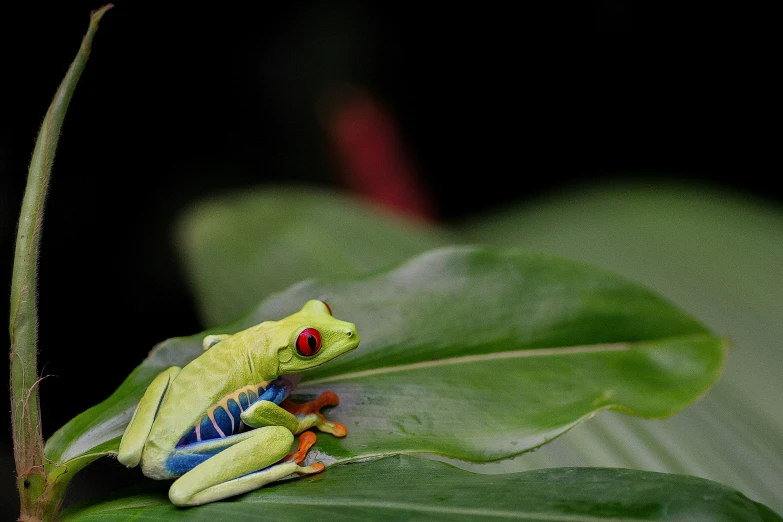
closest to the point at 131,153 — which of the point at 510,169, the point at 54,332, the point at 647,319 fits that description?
the point at 54,332

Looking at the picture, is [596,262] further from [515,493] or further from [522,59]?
[522,59]

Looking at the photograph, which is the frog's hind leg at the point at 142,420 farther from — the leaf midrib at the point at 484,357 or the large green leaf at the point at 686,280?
the large green leaf at the point at 686,280

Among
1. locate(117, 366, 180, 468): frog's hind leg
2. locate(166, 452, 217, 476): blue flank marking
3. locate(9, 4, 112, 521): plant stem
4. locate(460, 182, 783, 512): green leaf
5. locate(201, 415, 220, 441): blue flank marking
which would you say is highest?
locate(9, 4, 112, 521): plant stem

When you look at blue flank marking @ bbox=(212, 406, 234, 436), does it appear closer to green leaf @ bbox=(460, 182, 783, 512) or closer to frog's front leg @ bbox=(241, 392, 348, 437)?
frog's front leg @ bbox=(241, 392, 348, 437)

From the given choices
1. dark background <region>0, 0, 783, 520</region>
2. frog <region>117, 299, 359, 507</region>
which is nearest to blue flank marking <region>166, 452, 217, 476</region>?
frog <region>117, 299, 359, 507</region>

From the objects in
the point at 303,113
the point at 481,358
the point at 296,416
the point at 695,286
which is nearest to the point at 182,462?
the point at 296,416
